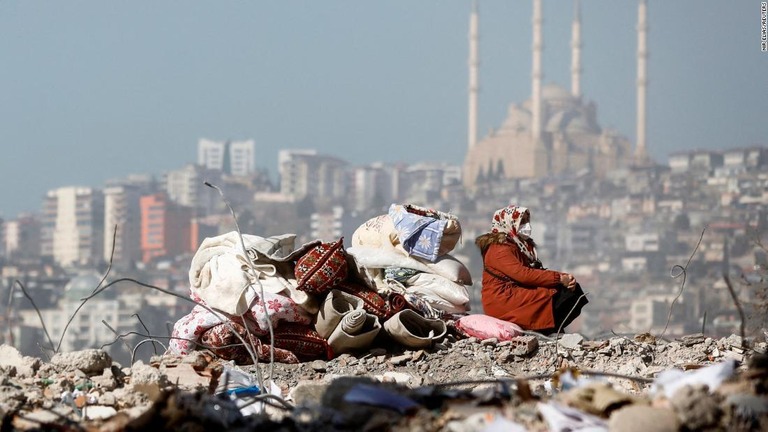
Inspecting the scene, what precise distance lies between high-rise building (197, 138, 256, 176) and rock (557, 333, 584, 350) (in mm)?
158932

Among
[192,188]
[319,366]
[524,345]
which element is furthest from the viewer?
[192,188]

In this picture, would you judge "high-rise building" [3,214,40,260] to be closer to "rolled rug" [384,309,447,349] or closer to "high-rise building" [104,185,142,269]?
"high-rise building" [104,185,142,269]

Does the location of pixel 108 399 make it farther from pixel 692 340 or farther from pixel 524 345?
pixel 692 340

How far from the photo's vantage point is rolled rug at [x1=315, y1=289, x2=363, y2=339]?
681 centimetres

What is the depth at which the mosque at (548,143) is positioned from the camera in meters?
132

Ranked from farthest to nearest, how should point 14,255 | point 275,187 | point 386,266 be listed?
point 275,187 → point 14,255 → point 386,266

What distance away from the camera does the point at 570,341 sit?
7172mm

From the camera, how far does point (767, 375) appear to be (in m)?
3.89

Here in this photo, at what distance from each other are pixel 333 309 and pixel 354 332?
162mm

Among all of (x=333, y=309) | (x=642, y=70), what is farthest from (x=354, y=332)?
(x=642, y=70)

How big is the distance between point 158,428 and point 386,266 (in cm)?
356

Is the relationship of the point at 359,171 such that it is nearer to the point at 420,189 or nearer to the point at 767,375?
the point at 420,189

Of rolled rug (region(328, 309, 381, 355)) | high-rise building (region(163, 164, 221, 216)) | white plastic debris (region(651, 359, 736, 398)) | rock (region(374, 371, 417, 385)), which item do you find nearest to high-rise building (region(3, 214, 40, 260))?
high-rise building (region(163, 164, 221, 216))

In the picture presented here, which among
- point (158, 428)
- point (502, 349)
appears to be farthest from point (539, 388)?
point (158, 428)
